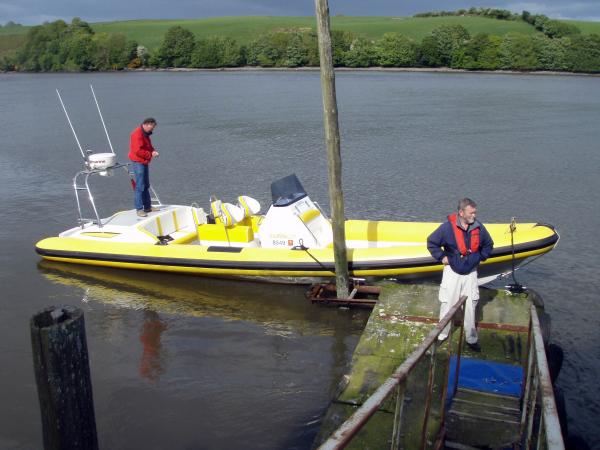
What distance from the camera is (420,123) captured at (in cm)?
2866

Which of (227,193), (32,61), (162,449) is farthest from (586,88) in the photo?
(32,61)

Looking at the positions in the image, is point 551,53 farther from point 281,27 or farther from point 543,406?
point 543,406

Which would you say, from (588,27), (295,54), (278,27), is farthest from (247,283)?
(588,27)

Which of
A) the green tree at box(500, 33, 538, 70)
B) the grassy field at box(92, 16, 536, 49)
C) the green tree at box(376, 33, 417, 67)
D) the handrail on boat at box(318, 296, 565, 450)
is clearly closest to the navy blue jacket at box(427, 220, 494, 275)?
the handrail on boat at box(318, 296, 565, 450)

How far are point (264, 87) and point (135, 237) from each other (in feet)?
139

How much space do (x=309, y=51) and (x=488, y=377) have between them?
7428cm

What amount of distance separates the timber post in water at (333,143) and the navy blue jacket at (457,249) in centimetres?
218

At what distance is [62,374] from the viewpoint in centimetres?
372

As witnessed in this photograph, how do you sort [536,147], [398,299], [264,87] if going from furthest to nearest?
[264,87] → [536,147] → [398,299]

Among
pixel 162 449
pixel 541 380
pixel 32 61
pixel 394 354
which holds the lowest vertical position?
pixel 162 449

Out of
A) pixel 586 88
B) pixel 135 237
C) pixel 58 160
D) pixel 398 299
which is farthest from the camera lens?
pixel 586 88

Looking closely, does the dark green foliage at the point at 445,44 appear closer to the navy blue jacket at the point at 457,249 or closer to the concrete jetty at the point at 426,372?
the concrete jetty at the point at 426,372

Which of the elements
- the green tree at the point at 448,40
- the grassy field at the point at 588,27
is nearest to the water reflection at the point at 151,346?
the green tree at the point at 448,40

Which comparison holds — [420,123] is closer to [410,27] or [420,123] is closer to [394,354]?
[394,354]
